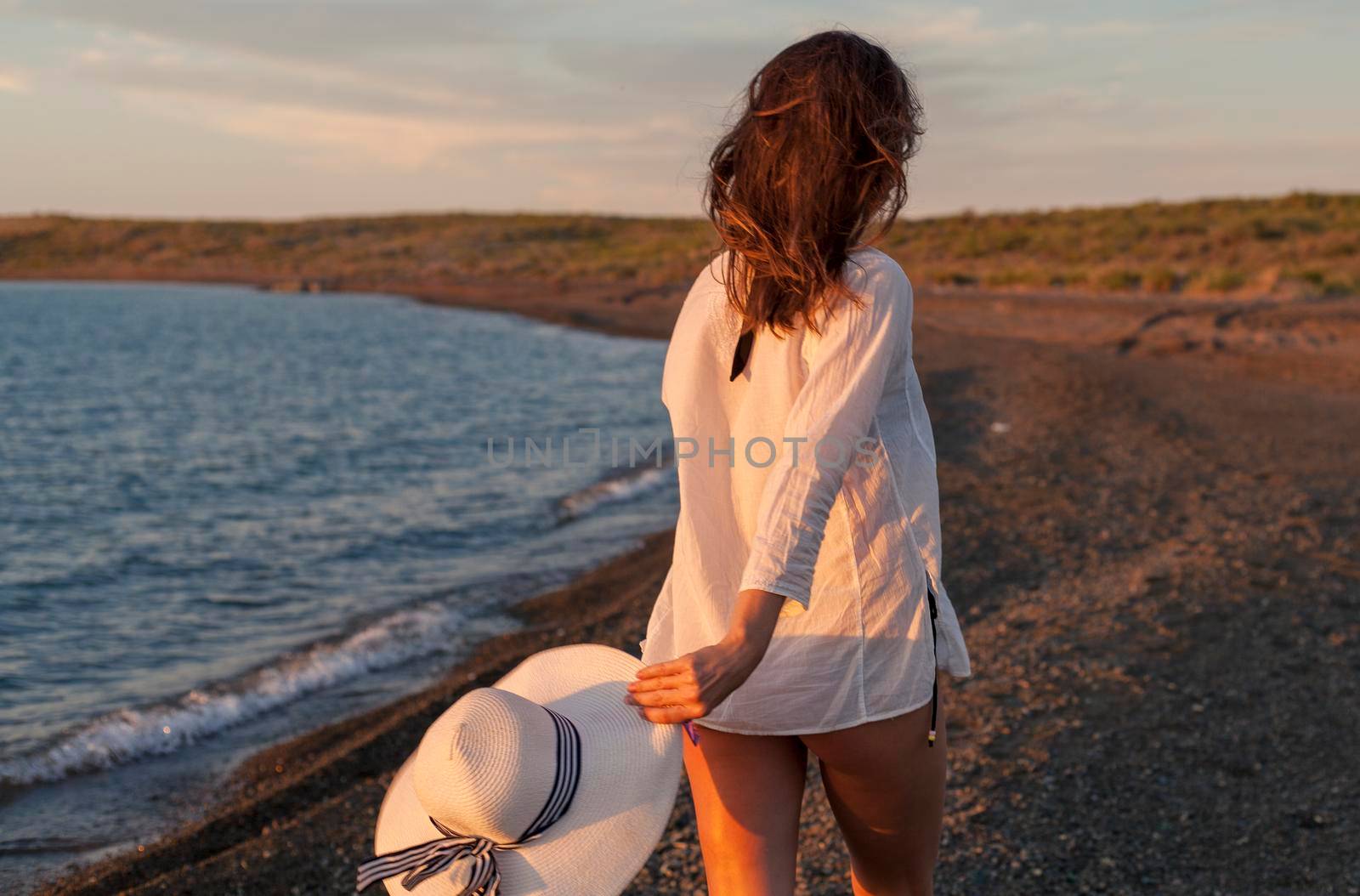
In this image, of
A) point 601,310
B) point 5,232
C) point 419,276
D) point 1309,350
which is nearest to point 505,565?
point 1309,350

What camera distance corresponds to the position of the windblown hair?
5.17 ft

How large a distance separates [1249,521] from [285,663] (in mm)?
6733

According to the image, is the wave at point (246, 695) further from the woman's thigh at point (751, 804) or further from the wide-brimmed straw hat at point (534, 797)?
the woman's thigh at point (751, 804)

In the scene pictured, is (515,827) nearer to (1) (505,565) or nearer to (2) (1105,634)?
(2) (1105,634)

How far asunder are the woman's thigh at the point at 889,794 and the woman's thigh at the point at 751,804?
2.3 inches

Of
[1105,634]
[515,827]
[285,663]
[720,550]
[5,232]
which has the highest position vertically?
[5,232]

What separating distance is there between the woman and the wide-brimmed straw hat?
88 mm

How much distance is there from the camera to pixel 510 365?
91.7ft

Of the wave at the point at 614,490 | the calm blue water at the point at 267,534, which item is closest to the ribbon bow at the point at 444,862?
the calm blue water at the point at 267,534

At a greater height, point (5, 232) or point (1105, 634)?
point (5, 232)

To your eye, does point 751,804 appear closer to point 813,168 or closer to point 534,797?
point 534,797

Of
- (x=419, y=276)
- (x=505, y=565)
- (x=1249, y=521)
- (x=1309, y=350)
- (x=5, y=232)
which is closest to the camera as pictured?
(x=1249, y=521)

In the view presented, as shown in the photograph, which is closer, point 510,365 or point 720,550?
point 720,550

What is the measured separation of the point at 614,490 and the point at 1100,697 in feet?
27.1
